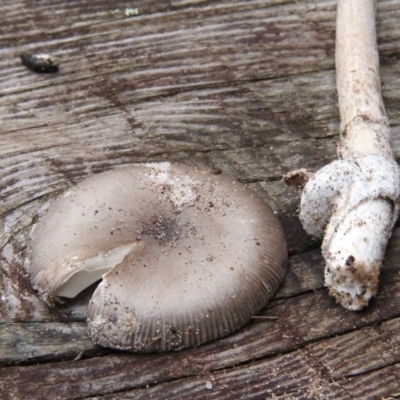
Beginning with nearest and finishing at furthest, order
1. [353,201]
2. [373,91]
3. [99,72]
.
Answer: [353,201] < [373,91] < [99,72]

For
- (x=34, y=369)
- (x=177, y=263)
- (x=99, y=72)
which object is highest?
(x=99, y=72)

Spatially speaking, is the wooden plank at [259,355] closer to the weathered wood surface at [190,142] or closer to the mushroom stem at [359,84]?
the weathered wood surface at [190,142]

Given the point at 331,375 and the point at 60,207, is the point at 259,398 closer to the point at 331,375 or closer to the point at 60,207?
the point at 331,375

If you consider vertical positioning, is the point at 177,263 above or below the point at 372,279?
above

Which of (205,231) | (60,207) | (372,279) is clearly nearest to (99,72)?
(60,207)

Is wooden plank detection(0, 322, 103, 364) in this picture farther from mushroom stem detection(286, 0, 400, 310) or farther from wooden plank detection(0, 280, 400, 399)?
mushroom stem detection(286, 0, 400, 310)

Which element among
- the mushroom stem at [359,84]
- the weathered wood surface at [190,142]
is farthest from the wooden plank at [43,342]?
the mushroom stem at [359,84]

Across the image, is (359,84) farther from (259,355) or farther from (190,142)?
(259,355)
